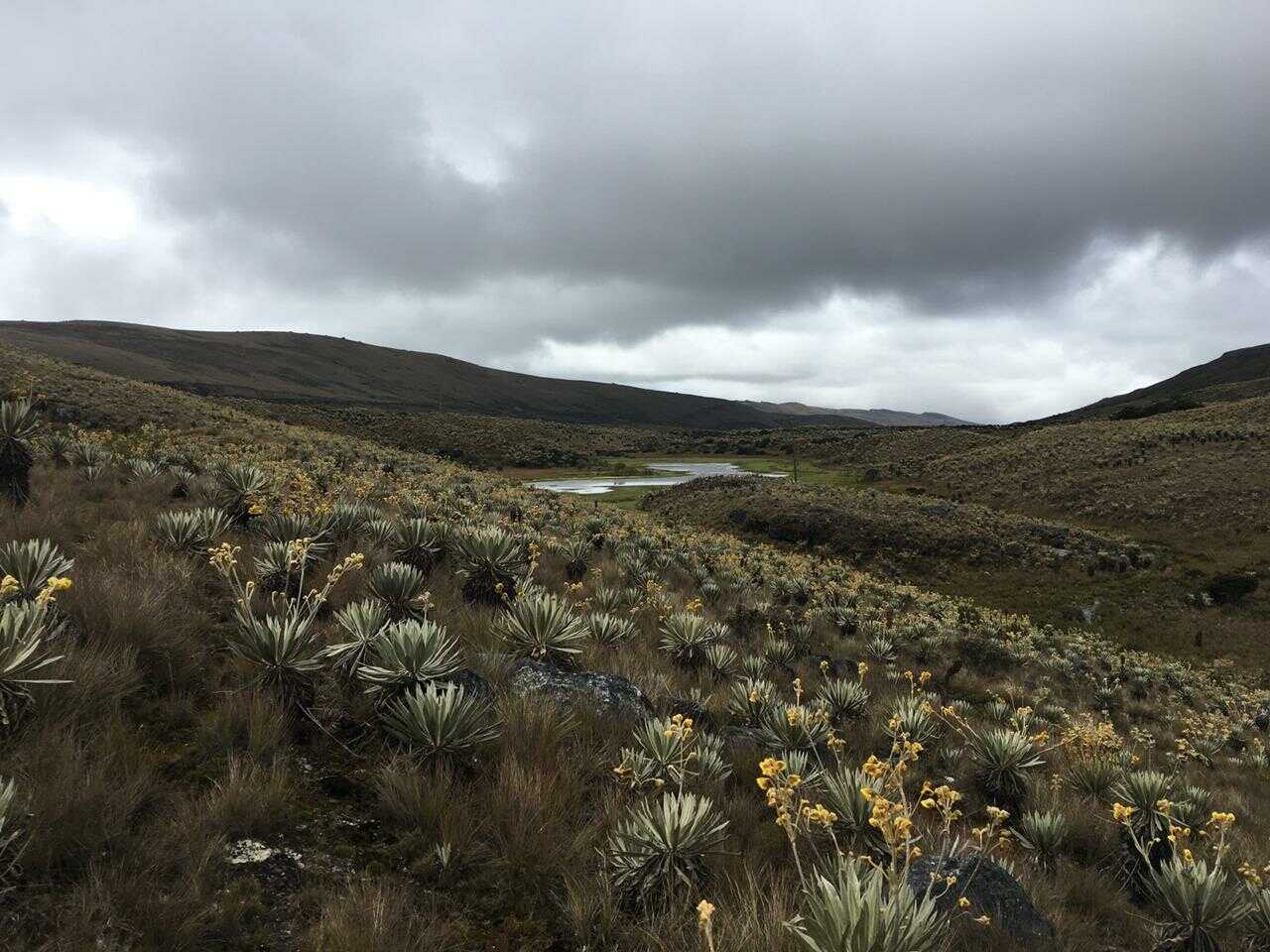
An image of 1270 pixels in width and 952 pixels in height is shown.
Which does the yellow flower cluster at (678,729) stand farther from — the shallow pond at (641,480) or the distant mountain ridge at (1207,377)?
the distant mountain ridge at (1207,377)

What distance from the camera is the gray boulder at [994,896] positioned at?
9.50 feet

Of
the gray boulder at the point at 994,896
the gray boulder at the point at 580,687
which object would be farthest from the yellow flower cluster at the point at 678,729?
the gray boulder at the point at 994,896

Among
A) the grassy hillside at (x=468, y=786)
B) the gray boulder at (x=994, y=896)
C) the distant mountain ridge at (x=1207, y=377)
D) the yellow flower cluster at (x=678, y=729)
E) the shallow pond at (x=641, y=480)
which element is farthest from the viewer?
the distant mountain ridge at (x=1207, y=377)

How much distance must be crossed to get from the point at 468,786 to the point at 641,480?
2081 inches

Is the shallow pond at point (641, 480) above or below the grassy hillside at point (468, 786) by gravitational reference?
below

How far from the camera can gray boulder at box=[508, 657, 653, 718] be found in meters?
4.62

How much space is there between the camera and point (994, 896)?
2973mm

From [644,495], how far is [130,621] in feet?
130

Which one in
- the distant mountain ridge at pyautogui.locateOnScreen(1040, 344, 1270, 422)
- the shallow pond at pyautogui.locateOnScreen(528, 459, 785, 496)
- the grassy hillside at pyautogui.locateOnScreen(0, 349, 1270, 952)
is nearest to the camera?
the grassy hillside at pyautogui.locateOnScreen(0, 349, 1270, 952)

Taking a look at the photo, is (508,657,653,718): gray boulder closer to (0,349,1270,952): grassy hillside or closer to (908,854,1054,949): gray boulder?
(0,349,1270,952): grassy hillside

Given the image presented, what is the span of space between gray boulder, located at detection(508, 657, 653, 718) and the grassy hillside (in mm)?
29

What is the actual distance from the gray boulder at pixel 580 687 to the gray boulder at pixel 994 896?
220 cm

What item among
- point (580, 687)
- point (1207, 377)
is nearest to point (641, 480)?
point (580, 687)

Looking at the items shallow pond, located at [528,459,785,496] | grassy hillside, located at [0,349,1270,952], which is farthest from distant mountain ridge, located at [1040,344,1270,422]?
grassy hillside, located at [0,349,1270,952]
